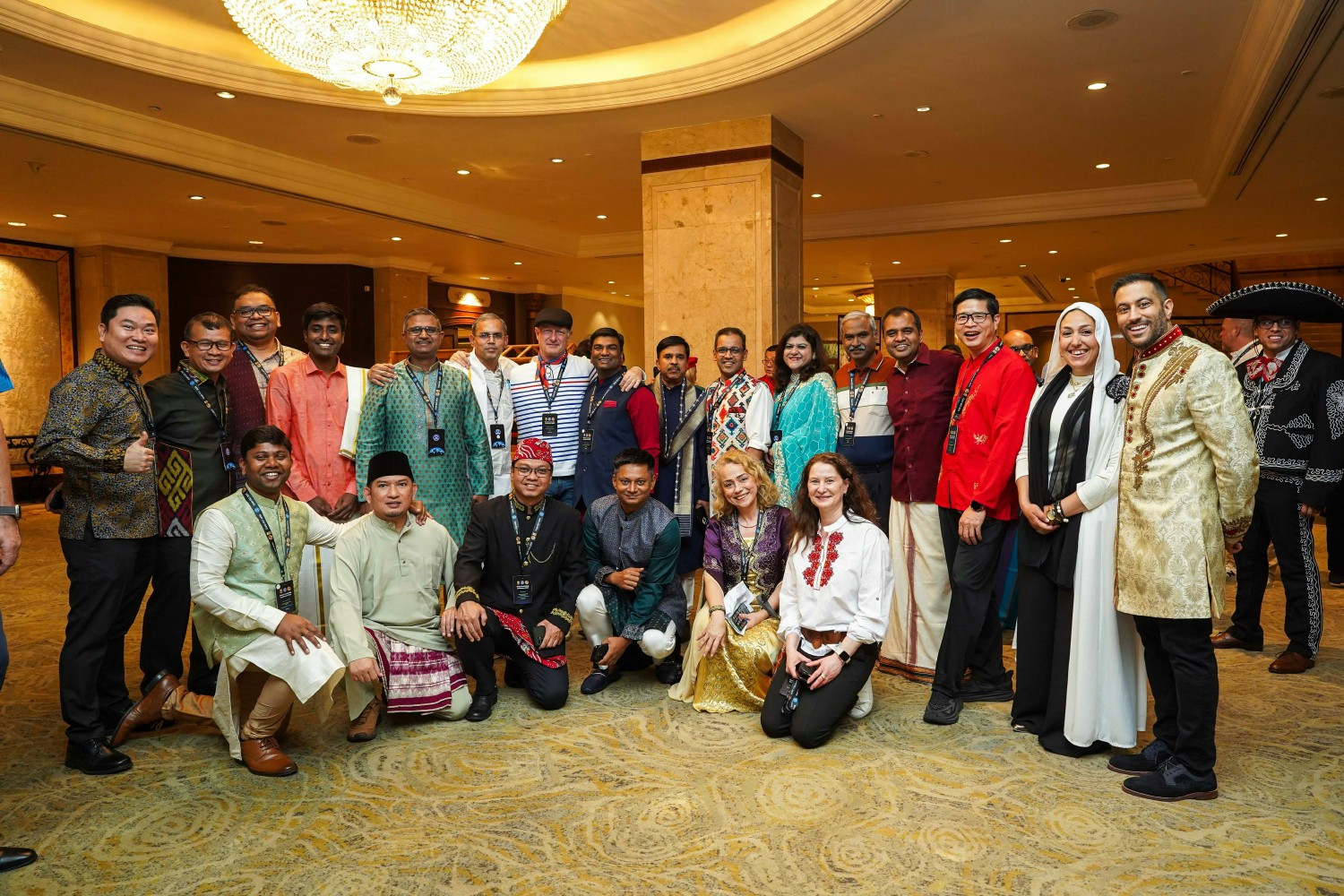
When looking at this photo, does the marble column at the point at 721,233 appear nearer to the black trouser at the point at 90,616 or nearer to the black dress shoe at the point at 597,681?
the black dress shoe at the point at 597,681

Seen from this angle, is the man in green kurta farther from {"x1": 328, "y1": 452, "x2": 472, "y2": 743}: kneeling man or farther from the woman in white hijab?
the woman in white hijab

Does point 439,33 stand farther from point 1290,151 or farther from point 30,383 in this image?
point 30,383

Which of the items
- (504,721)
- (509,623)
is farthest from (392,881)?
(509,623)

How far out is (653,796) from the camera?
294 cm

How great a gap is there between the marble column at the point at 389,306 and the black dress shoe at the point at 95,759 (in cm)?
1109

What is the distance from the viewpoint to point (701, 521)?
4.86 m

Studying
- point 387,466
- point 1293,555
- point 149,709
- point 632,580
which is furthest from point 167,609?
point 1293,555

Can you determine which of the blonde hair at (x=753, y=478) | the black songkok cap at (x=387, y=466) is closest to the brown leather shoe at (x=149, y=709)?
the black songkok cap at (x=387, y=466)

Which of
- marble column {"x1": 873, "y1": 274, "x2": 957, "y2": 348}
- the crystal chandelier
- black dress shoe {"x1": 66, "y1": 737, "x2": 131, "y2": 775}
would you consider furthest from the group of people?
marble column {"x1": 873, "y1": 274, "x2": 957, "y2": 348}

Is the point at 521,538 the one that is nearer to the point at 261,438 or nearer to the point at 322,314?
the point at 261,438

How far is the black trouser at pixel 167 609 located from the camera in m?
3.50

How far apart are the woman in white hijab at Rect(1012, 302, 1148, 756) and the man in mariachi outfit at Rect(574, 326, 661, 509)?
6.37 feet

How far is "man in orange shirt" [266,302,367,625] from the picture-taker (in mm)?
4113

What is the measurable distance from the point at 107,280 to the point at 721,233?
939cm
